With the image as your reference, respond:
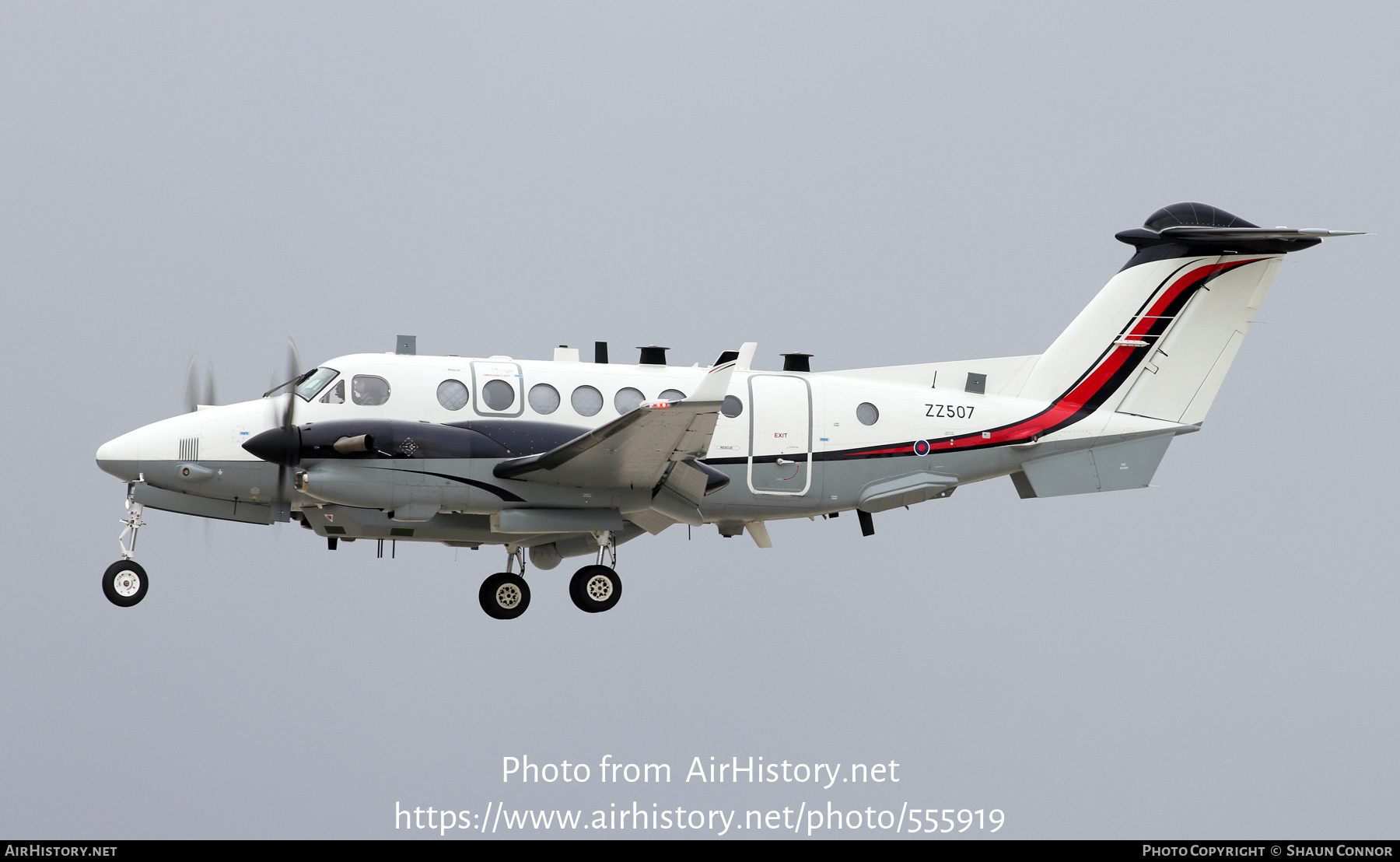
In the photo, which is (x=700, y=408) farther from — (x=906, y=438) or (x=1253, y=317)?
(x=1253, y=317)

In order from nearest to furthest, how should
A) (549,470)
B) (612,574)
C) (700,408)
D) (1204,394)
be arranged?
(700,408) → (549,470) → (612,574) → (1204,394)

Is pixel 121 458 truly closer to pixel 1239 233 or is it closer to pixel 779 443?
pixel 779 443

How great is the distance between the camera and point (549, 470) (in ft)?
69.4

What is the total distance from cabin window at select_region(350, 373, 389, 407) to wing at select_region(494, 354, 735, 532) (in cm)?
191

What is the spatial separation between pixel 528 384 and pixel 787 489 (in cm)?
398

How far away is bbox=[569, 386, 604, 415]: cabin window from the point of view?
72.0ft

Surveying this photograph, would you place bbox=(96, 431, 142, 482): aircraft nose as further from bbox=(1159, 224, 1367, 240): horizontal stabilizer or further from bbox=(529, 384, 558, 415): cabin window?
bbox=(1159, 224, 1367, 240): horizontal stabilizer

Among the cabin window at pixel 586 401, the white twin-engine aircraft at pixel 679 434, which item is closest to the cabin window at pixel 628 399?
the white twin-engine aircraft at pixel 679 434

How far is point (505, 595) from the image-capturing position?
23859 mm

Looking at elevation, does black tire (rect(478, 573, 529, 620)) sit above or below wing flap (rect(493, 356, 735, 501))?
below

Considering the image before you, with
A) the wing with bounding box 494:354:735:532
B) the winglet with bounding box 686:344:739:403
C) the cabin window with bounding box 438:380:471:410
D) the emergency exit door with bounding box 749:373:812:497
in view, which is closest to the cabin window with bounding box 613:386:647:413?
the wing with bounding box 494:354:735:532

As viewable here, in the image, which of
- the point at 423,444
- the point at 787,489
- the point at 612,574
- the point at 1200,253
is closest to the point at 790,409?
the point at 787,489

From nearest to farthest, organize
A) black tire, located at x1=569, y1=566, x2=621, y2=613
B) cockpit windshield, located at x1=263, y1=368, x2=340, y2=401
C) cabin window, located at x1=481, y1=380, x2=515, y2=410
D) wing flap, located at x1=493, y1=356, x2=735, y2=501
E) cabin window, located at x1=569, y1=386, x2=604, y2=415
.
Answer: wing flap, located at x1=493, y1=356, x2=735, y2=501
cockpit windshield, located at x1=263, y1=368, x2=340, y2=401
cabin window, located at x1=481, y1=380, x2=515, y2=410
cabin window, located at x1=569, y1=386, x2=604, y2=415
black tire, located at x1=569, y1=566, x2=621, y2=613

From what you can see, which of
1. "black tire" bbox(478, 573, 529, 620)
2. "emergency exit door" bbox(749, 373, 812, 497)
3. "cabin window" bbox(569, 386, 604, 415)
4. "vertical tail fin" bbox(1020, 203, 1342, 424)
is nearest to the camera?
"cabin window" bbox(569, 386, 604, 415)
